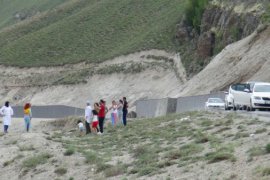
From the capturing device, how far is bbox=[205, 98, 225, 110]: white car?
45.9 m

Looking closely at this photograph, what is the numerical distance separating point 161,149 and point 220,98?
25.0 m

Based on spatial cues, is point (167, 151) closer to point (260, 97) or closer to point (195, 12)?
point (260, 97)

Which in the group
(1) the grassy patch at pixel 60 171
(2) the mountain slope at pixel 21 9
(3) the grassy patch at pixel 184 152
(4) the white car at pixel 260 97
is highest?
(2) the mountain slope at pixel 21 9

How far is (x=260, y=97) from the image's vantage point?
1344 inches

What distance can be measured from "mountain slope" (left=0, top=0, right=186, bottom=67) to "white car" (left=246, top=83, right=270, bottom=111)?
201 feet

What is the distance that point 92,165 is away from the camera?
24656 mm

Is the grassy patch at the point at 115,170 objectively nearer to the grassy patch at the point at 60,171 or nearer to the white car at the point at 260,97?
the grassy patch at the point at 60,171

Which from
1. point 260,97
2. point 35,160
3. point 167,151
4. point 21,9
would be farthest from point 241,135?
point 21,9

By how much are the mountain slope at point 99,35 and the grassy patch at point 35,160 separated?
6920 centimetres

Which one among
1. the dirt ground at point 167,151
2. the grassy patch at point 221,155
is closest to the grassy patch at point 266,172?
the dirt ground at point 167,151

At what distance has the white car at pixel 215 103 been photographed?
4594 centimetres

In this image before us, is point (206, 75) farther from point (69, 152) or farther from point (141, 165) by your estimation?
point (141, 165)

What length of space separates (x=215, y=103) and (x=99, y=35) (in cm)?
6558

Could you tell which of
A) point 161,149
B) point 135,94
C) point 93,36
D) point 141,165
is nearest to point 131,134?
point 161,149
